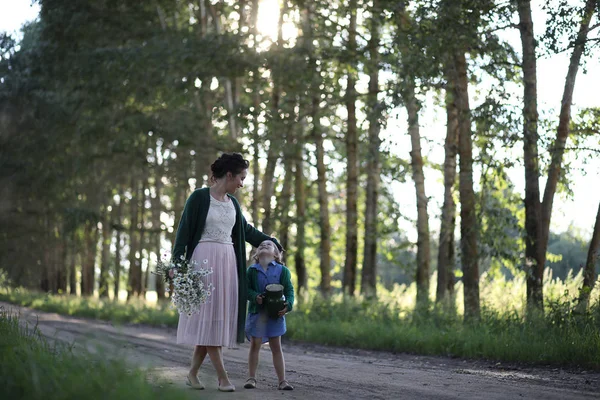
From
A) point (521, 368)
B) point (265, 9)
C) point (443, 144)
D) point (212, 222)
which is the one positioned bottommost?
point (521, 368)

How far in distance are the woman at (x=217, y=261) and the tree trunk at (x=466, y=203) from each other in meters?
9.62

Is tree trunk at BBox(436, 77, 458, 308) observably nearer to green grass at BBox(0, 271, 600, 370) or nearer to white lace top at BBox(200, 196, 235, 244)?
green grass at BBox(0, 271, 600, 370)

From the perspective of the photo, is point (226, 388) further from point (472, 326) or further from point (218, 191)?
point (472, 326)

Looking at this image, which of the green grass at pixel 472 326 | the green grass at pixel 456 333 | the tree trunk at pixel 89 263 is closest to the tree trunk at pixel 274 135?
the green grass at pixel 472 326

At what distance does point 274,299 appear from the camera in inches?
368

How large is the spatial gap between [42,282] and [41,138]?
1545 centimetres

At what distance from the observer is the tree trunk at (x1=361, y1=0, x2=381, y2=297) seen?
2175 cm

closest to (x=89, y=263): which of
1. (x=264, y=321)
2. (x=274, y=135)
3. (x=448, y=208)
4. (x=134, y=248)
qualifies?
(x=134, y=248)

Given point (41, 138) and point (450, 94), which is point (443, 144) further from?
point (41, 138)

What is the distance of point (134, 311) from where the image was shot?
27375mm

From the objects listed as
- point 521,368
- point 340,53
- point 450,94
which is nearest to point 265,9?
point 340,53

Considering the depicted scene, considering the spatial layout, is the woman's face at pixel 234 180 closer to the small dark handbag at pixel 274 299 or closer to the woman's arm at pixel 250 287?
the woman's arm at pixel 250 287

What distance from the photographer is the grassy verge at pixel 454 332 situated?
498 inches

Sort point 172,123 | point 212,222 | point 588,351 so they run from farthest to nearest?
point 172,123, point 588,351, point 212,222
